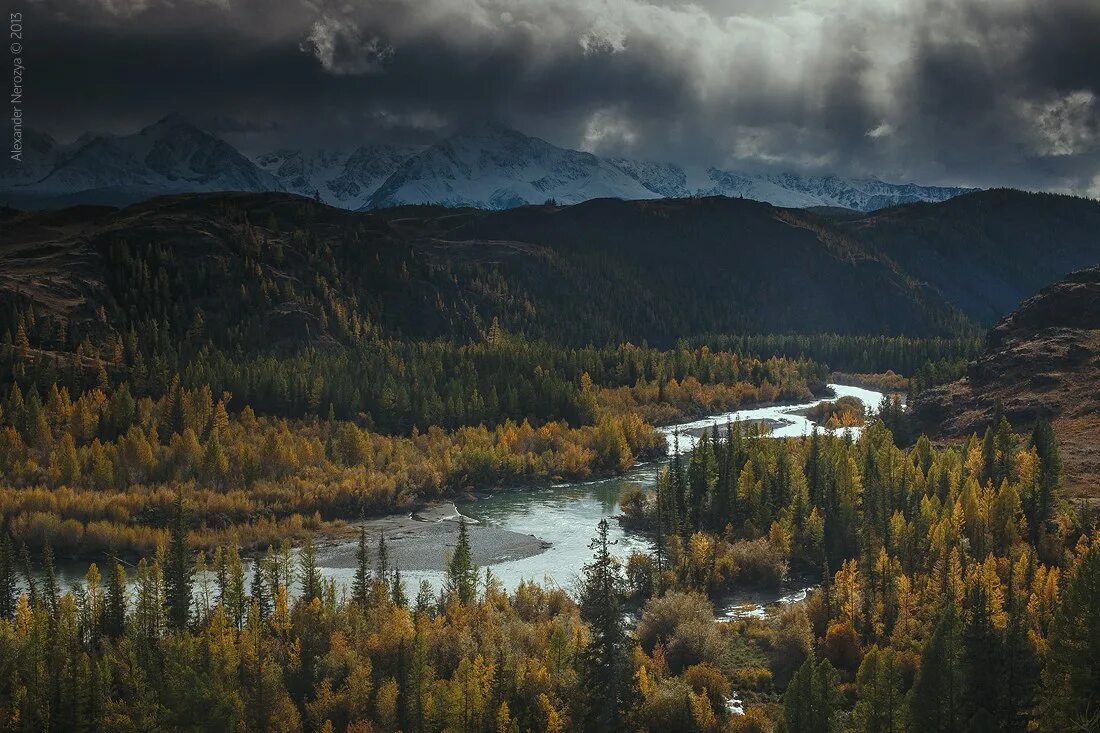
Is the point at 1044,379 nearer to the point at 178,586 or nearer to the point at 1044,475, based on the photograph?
the point at 1044,475

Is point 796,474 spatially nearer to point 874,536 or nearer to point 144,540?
point 874,536

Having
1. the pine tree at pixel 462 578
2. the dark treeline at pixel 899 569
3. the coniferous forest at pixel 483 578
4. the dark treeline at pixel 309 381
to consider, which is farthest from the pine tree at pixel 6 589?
the dark treeline at pixel 309 381

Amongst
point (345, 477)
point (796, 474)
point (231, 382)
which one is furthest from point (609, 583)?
point (231, 382)

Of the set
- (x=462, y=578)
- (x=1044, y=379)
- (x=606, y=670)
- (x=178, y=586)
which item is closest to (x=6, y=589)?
(x=178, y=586)

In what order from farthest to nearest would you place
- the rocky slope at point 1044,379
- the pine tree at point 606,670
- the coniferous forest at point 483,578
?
the rocky slope at point 1044,379
the pine tree at point 606,670
the coniferous forest at point 483,578

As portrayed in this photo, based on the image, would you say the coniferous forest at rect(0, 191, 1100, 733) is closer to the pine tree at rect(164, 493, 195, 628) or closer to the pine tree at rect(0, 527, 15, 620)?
the pine tree at rect(164, 493, 195, 628)

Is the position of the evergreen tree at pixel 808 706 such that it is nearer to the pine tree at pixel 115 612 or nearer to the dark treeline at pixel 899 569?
the dark treeline at pixel 899 569
